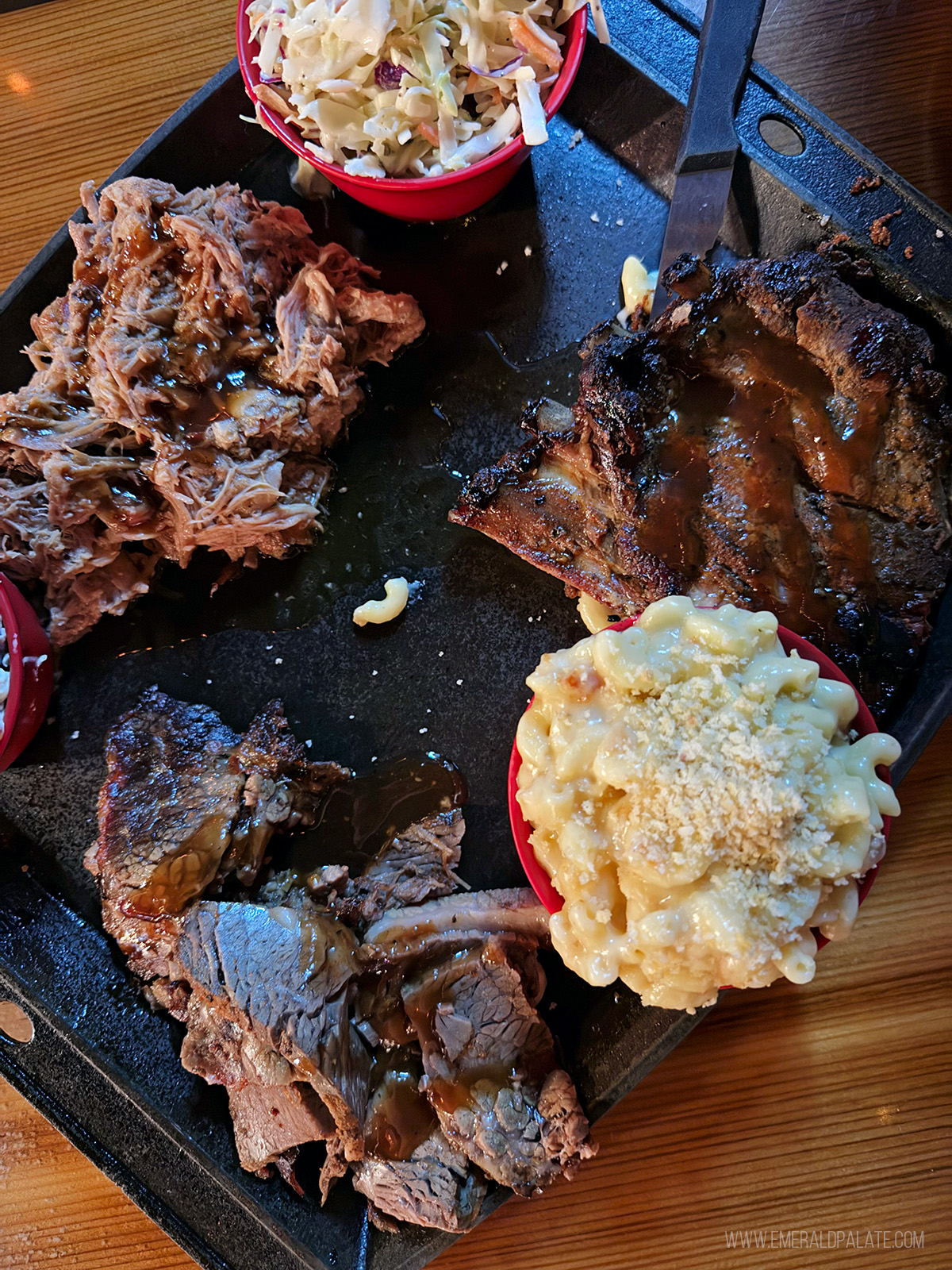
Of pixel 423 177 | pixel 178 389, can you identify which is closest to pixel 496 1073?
pixel 178 389

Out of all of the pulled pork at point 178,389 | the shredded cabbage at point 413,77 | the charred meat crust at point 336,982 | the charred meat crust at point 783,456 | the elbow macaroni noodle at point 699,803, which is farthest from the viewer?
the pulled pork at point 178,389

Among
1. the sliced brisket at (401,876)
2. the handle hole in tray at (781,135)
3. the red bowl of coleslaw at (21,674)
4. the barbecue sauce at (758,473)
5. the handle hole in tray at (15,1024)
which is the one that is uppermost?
the handle hole in tray at (781,135)

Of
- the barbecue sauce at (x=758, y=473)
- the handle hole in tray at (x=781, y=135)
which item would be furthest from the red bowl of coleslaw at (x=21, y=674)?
the handle hole in tray at (x=781, y=135)

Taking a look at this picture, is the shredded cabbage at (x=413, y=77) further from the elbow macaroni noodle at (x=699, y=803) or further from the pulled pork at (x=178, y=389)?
the elbow macaroni noodle at (x=699, y=803)

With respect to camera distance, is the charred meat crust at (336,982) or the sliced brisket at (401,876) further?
the sliced brisket at (401,876)

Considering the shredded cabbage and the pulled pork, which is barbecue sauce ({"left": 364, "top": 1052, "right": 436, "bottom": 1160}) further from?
the shredded cabbage

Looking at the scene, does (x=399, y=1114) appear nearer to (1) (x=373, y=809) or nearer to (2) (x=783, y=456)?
(1) (x=373, y=809)

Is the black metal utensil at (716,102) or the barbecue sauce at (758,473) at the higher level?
the black metal utensil at (716,102)
